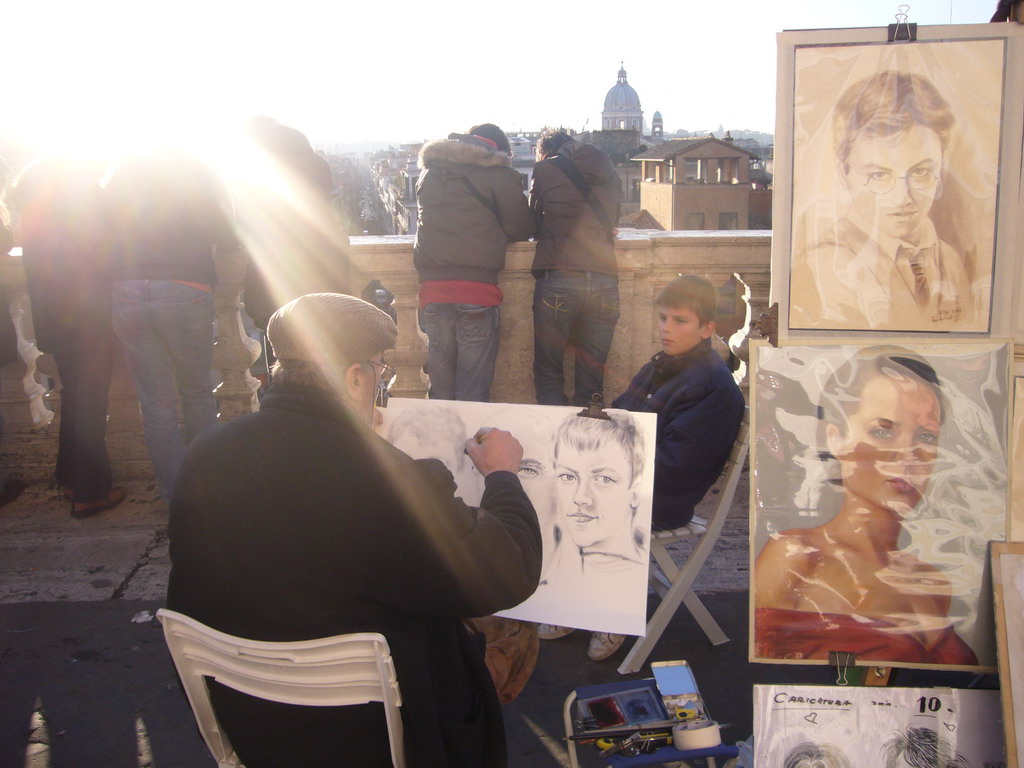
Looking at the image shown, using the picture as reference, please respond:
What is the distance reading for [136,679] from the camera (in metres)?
2.97

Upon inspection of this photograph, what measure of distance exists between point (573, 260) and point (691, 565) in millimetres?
1577

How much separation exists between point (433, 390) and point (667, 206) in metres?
42.9

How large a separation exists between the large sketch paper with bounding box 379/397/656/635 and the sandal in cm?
258

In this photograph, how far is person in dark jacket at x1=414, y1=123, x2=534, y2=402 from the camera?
3854mm

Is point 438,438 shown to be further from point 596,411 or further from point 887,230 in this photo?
point 887,230

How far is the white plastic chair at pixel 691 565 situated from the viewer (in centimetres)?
290

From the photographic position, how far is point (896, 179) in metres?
2.02

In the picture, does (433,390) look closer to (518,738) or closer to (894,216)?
(518,738)

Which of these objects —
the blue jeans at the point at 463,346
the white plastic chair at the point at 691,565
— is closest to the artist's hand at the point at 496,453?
the white plastic chair at the point at 691,565

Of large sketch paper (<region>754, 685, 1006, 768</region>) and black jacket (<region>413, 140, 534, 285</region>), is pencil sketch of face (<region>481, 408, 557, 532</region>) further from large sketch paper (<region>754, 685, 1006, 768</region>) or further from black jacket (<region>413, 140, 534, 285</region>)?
black jacket (<region>413, 140, 534, 285</region>)

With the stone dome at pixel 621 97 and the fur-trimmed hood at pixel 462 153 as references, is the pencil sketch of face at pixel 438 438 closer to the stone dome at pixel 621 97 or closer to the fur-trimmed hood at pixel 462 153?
the fur-trimmed hood at pixel 462 153

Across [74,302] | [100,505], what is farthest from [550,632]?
[74,302]

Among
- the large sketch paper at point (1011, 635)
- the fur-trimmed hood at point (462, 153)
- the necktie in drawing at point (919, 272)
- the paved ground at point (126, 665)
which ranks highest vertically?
the fur-trimmed hood at point (462, 153)

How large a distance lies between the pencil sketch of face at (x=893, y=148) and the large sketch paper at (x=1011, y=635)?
2.50 ft
